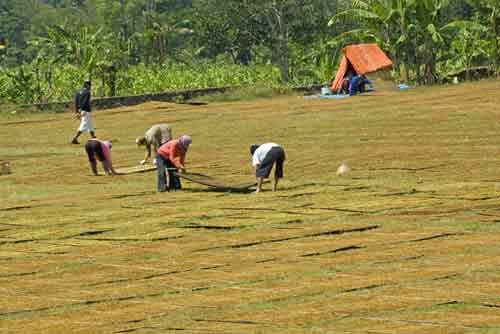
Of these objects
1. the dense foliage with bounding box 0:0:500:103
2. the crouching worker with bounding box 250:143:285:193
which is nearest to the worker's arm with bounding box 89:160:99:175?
the crouching worker with bounding box 250:143:285:193

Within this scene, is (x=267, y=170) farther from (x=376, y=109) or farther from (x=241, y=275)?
(x=376, y=109)

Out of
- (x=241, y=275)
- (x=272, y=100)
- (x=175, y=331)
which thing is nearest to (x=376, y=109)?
(x=272, y=100)

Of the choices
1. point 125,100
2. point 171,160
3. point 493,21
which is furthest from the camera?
point 493,21

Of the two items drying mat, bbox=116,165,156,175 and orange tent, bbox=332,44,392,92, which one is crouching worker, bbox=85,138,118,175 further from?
orange tent, bbox=332,44,392,92

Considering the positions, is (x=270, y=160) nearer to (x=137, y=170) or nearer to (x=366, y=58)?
(x=137, y=170)

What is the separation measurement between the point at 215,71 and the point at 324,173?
2718 cm

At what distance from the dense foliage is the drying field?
12.5 m

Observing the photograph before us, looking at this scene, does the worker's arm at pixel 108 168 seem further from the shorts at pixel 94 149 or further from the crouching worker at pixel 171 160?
the crouching worker at pixel 171 160

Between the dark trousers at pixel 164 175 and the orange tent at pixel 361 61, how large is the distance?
21114 mm

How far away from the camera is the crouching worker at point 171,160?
66.5 feet

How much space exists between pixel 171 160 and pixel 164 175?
0.49 meters

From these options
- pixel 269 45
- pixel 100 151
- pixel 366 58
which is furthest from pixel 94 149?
pixel 269 45

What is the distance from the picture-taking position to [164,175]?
2083 cm

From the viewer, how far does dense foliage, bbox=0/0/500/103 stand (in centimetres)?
4231
